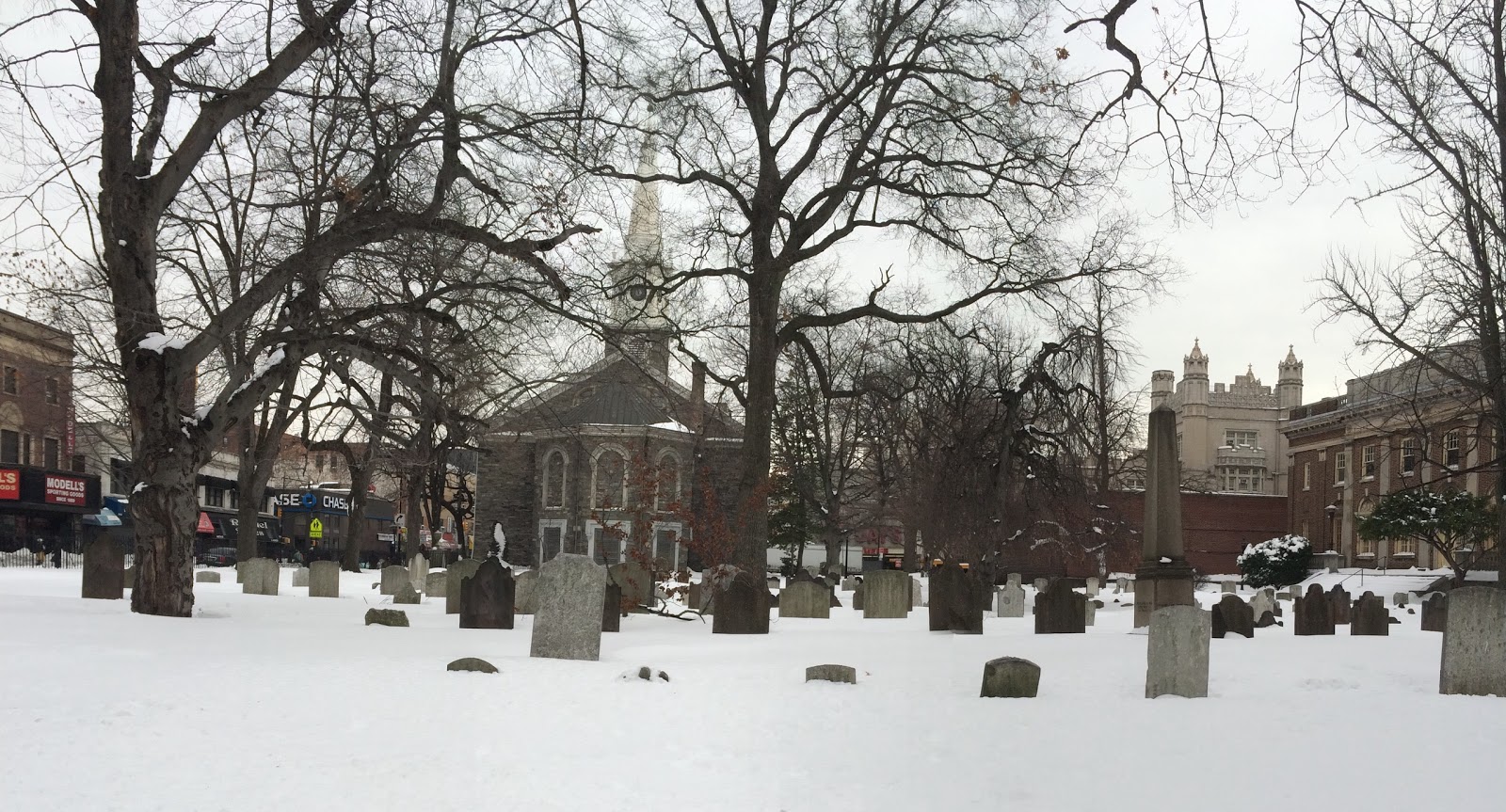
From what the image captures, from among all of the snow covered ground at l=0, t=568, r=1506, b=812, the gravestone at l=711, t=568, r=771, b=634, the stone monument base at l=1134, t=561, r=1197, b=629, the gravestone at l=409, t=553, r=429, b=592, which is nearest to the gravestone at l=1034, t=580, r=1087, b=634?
the stone monument base at l=1134, t=561, r=1197, b=629

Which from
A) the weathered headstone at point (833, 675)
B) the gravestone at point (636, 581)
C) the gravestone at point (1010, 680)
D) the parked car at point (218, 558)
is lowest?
the parked car at point (218, 558)

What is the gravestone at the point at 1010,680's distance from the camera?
9805 mm

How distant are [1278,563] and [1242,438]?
41328 millimetres

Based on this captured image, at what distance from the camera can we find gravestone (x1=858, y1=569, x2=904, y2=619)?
2188 cm

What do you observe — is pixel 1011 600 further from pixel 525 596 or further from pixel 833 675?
pixel 833 675

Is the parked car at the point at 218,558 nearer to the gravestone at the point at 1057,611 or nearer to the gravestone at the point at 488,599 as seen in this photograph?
the gravestone at the point at 488,599

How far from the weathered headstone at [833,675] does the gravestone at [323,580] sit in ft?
53.2

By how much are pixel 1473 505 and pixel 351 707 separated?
40.2m

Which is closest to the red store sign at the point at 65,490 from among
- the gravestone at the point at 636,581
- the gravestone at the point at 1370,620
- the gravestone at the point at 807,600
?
the gravestone at the point at 636,581

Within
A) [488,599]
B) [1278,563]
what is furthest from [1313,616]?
[1278,563]

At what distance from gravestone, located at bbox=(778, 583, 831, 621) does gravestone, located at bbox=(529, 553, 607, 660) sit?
9.68m

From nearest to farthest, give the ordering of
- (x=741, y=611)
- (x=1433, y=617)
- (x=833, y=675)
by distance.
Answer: (x=833, y=675), (x=741, y=611), (x=1433, y=617)

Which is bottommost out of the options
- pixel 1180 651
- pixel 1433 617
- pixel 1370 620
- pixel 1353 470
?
pixel 1433 617

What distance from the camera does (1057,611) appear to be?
55.4 feet
